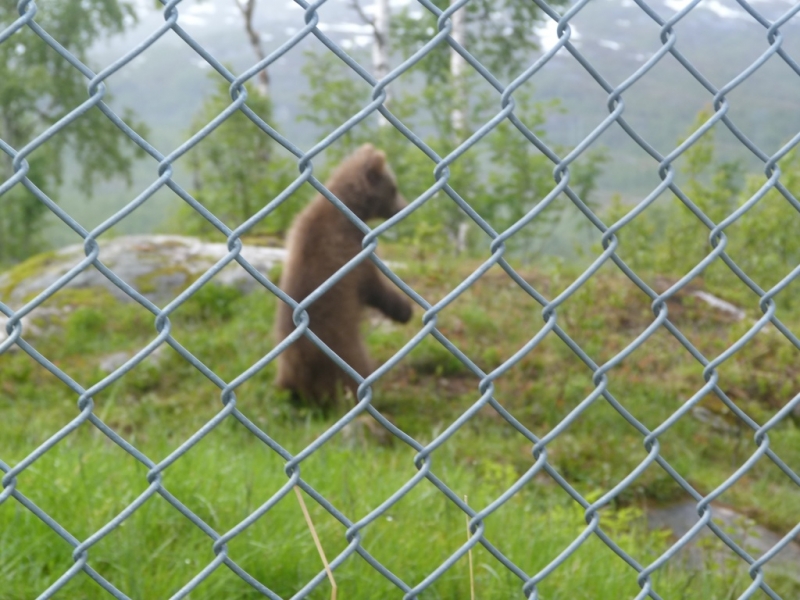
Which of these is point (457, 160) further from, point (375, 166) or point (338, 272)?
point (338, 272)

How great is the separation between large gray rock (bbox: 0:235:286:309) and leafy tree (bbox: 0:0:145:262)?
1265cm

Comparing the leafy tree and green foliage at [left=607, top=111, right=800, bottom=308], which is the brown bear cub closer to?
green foliage at [left=607, top=111, right=800, bottom=308]

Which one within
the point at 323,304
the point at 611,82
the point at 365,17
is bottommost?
the point at 611,82

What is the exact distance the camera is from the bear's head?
5961 millimetres

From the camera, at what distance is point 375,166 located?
6.02 m

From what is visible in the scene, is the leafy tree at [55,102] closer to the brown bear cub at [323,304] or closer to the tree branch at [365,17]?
the tree branch at [365,17]

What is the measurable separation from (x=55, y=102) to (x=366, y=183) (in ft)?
60.5

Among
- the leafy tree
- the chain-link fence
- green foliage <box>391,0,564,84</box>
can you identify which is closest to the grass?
the chain-link fence

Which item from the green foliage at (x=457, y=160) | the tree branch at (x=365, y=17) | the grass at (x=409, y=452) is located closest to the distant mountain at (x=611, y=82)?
the tree branch at (x=365, y=17)

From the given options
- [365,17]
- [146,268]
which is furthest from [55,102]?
[146,268]

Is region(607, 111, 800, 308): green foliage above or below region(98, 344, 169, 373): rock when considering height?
below

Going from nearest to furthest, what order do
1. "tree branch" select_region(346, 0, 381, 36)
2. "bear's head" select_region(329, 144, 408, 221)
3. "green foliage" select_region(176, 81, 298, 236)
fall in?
"bear's head" select_region(329, 144, 408, 221) < "green foliage" select_region(176, 81, 298, 236) < "tree branch" select_region(346, 0, 381, 36)

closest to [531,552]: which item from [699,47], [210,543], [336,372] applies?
[210,543]

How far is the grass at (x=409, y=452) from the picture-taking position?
252 cm
